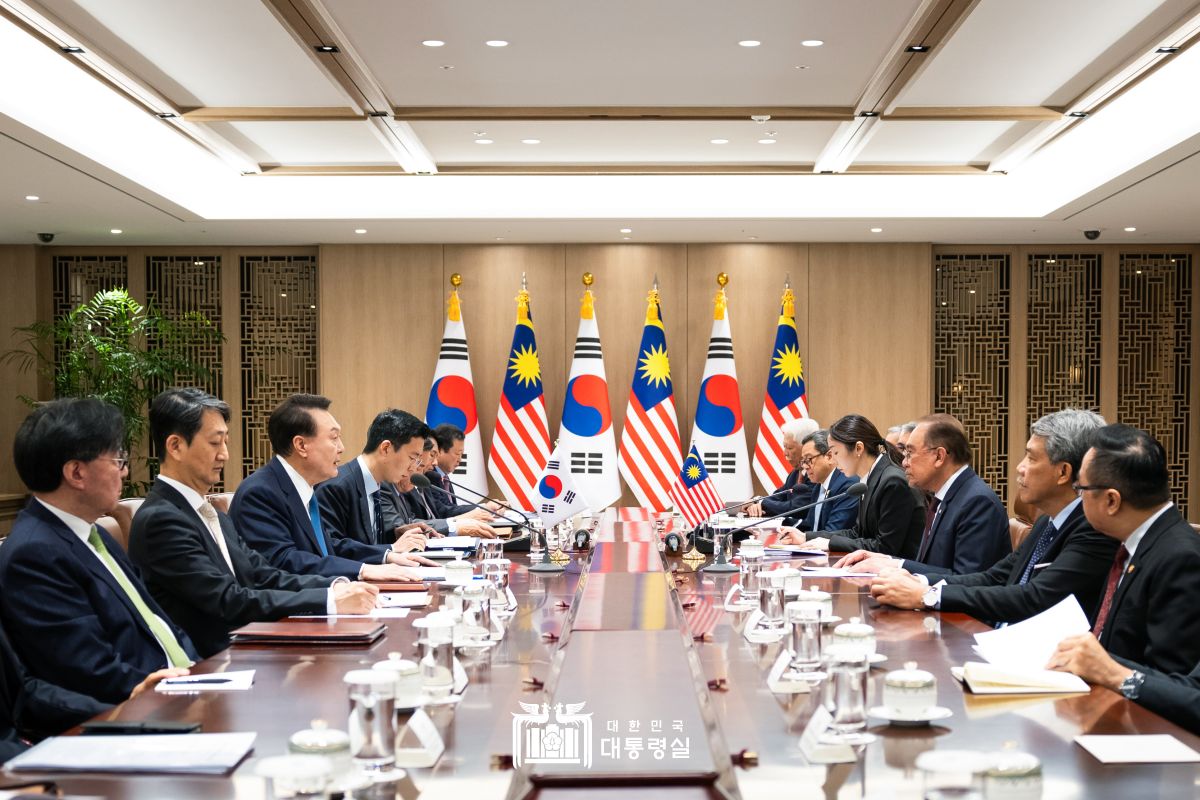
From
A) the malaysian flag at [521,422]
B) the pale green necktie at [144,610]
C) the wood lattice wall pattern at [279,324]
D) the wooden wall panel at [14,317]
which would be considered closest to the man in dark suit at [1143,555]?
the pale green necktie at [144,610]

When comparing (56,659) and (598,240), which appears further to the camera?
(598,240)

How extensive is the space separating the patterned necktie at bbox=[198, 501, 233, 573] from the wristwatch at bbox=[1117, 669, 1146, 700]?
8.20ft

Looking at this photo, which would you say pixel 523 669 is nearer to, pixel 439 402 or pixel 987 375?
pixel 439 402

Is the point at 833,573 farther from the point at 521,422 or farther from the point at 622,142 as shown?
the point at 521,422

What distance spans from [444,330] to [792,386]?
298 centimetres

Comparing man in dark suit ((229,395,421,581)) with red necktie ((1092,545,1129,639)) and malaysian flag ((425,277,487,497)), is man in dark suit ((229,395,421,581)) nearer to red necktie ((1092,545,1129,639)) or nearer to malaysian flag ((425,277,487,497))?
red necktie ((1092,545,1129,639))

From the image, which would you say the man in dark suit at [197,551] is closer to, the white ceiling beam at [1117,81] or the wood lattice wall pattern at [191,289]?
the white ceiling beam at [1117,81]

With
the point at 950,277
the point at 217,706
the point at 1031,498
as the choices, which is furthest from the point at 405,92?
the point at 950,277

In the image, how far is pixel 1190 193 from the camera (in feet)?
24.9

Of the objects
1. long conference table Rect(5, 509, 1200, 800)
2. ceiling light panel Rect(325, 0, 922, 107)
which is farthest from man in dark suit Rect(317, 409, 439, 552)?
long conference table Rect(5, 509, 1200, 800)

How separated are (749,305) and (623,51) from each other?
4446mm

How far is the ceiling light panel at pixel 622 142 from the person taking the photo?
24.2 ft

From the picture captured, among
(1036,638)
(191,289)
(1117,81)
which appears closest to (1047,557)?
(1036,638)

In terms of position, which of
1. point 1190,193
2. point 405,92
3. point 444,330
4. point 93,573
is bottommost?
point 93,573
